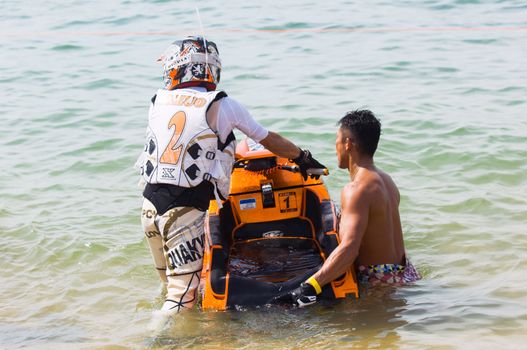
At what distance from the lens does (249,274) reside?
510 cm

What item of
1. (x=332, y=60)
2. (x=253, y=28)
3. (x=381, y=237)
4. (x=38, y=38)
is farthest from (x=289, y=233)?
(x=38, y=38)

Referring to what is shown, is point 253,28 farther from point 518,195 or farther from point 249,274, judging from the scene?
point 249,274

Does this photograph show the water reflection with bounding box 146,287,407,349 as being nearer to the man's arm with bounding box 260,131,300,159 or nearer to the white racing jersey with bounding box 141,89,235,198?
the white racing jersey with bounding box 141,89,235,198

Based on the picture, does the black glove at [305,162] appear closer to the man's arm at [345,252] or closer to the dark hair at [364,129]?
the dark hair at [364,129]

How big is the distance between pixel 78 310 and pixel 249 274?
111 centimetres

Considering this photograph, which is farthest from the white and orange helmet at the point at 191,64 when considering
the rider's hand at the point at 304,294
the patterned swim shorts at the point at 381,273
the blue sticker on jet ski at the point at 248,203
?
the patterned swim shorts at the point at 381,273

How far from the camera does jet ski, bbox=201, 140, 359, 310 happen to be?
16.9 feet

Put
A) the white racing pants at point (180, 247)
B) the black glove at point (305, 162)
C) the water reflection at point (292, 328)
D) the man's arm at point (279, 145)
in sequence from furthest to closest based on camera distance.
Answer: the black glove at point (305, 162), the man's arm at point (279, 145), the white racing pants at point (180, 247), the water reflection at point (292, 328)

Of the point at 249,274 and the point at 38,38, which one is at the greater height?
the point at 38,38

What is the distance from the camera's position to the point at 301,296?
14.5ft

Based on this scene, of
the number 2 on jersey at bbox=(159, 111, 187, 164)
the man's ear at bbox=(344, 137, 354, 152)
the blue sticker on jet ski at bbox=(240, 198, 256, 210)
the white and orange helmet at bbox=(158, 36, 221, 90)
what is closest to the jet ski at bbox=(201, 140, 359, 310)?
the blue sticker on jet ski at bbox=(240, 198, 256, 210)

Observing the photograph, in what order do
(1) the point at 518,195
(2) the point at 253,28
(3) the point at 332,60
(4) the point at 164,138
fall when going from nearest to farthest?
(4) the point at 164,138 < (1) the point at 518,195 < (3) the point at 332,60 < (2) the point at 253,28

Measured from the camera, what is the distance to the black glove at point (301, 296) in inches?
174

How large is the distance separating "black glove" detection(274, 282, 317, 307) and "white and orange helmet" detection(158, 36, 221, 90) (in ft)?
4.08
